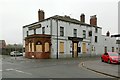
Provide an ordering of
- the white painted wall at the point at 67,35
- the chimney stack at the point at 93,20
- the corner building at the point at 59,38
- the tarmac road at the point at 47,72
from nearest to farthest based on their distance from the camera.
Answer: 1. the tarmac road at the point at 47,72
2. the corner building at the point at 59,38
3. the white painted wall at the point at 67,35
4. the chimney stack at the point at 93,20

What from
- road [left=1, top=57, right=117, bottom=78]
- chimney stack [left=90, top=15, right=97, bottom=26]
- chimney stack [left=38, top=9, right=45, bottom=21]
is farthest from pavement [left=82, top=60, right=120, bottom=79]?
chimney stack [left=90, top=15, right=97, bottom=26]

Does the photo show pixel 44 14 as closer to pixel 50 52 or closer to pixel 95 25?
pixel 50 52

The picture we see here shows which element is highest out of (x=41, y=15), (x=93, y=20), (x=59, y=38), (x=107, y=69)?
(x=41, y=15)

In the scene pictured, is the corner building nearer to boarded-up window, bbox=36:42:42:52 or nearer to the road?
boarded-up window, bbox=36:42:42:52

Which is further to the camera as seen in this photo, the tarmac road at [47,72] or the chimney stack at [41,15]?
the chimney stack at [41,15]

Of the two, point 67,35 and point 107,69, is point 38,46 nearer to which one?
point 67,35

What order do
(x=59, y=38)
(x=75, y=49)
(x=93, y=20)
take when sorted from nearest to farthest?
(x=59, y=38), (x=75, y=49), (x=93, y=20)

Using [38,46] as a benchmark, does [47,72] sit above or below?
below

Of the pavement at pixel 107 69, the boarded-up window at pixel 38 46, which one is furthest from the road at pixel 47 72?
the boarded-up window at pixel 38 46

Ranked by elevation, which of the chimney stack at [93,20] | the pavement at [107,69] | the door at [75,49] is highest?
the chimney stack at [93,20]

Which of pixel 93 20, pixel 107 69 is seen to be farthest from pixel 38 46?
pixel 107 69

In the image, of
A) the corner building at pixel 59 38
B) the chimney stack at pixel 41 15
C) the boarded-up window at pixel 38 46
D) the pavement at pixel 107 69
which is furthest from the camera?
the chimney stack at pixel 41 15

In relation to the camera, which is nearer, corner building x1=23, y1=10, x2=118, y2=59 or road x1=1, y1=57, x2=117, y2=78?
road x1=1, y1=57, x2=117, y2=78

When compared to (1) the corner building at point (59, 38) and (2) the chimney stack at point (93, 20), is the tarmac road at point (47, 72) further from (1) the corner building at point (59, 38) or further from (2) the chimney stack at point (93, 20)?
(2) the chimney stack at point (93, 20)
